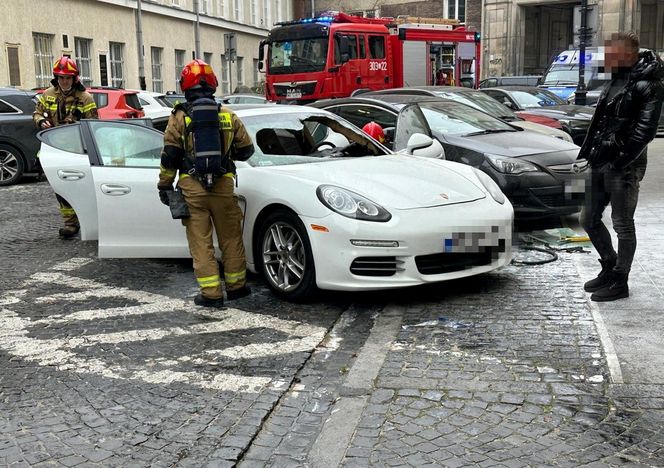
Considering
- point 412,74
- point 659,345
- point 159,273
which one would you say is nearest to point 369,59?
point 412,74

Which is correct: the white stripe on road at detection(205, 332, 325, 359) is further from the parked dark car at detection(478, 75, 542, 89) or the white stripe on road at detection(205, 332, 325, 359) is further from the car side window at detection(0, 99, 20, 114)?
the parked dark car at detection(478, 75, 542, 89)

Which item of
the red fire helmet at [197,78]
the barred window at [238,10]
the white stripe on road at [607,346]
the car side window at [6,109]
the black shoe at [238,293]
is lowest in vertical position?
the white stripe on road at [607,346]

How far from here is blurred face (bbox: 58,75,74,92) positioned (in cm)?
909

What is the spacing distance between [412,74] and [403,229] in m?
18.9

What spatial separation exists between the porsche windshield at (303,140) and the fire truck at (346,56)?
1407 cm

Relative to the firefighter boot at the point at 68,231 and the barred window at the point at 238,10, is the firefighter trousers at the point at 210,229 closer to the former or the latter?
the firefighter boot at the point at 68,231

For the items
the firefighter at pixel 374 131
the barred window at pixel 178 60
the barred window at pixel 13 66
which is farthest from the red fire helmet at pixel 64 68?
the barred window at pixel 178 60

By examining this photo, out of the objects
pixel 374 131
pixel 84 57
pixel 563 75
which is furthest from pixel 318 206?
pixel 84 57

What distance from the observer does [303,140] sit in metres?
6.76

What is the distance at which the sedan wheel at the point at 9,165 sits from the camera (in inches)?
530

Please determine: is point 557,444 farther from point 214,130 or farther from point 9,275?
point 9,275

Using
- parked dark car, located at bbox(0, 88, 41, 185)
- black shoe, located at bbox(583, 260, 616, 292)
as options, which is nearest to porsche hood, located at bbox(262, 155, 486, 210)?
black shoe, located at bbox(583, 260, 616, 292)

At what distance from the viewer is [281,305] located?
5.93 meters

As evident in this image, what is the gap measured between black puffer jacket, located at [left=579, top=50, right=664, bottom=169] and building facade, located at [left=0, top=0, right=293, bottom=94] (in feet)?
79.5
